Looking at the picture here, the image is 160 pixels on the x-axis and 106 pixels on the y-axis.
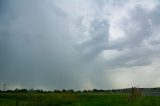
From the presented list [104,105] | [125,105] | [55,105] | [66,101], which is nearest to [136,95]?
[104,105]

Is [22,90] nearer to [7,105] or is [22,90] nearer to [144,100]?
[7,105]

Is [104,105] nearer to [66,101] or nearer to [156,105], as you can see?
[156,105]

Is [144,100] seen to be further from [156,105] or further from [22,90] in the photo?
[22,90]

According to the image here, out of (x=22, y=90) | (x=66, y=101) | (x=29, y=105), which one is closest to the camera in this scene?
(x=29, y=105)

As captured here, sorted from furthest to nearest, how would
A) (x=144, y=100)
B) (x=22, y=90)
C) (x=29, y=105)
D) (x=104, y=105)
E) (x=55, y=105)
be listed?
(x=22, y=90) < (x=55, y=105) < (x=29, y=105) < (x=104, y=105) < (x=144, y=100)

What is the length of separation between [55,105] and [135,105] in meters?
21.1

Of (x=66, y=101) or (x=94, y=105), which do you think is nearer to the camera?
(x=94, y=105)

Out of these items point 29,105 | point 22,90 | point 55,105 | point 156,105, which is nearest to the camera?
point 156,105

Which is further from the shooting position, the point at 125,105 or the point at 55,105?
the point at 55,105

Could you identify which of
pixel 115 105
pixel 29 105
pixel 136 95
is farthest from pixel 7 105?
pixel 136 95

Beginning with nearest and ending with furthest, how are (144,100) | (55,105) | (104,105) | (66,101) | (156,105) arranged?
(156,105)
(144,100)
(104,105)
(55,105)
(66,101)

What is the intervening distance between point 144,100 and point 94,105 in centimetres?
710

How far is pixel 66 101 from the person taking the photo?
66938 mm

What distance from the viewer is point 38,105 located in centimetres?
5431
